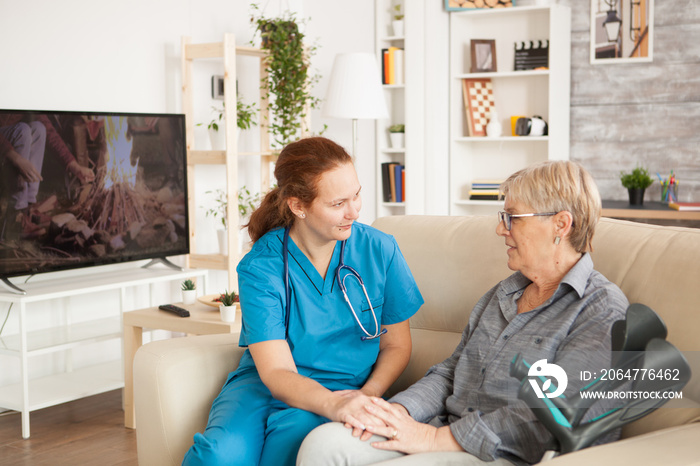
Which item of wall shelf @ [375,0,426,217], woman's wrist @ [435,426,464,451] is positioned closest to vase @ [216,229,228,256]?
wall shelf @ [375,0,426,217]

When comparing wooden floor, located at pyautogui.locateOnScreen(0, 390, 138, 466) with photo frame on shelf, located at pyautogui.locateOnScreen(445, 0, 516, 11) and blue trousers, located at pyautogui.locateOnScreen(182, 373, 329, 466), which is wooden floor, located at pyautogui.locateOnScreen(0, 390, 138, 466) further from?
photo frame on shelf, located at pyautogui.locateOnScreen(445, 0, 516, 11)

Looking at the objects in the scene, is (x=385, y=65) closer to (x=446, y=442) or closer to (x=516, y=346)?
(x=516, y=346)

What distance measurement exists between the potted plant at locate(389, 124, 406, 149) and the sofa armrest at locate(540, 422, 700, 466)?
12.4 feet

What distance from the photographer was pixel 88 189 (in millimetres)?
3312

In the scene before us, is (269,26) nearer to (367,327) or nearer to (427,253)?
(427,253)

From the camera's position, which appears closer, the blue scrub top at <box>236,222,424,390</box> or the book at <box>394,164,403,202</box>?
the blue scrub top at <box>236,222,424,390</box>

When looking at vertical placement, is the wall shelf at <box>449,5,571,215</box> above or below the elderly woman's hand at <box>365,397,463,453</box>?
above

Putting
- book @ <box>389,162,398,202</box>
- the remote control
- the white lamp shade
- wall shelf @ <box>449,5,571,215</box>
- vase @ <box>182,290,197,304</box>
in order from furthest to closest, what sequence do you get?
1. book @ <box>389,162,398,202</box>
2. wall shelf @ <box>449,5,571,215</box>
3. the white lamp shade
4. vase @ <box>182,290,197,304</box>
5. the remote control

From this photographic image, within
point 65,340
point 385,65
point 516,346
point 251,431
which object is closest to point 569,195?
point 516,346

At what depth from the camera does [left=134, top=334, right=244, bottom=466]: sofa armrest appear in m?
1.84

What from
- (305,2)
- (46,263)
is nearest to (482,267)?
(46,263)

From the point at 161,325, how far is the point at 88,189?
0.78 meters

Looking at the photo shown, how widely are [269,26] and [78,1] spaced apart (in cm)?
102

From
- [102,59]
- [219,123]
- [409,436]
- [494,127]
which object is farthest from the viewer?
[494,127]
